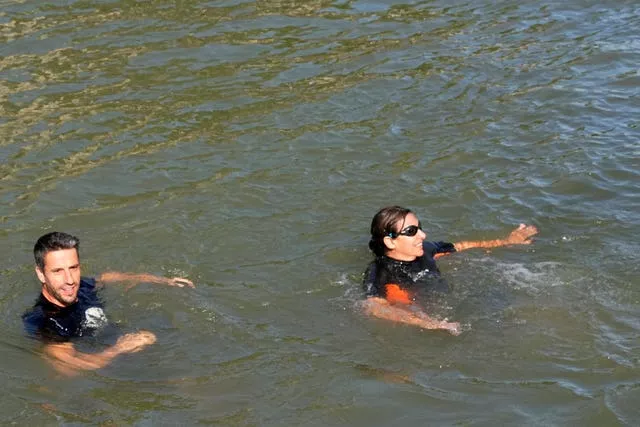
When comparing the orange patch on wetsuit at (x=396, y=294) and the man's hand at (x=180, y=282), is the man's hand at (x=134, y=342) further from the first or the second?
the orange patch on wetsuit at (x=396, y=294)

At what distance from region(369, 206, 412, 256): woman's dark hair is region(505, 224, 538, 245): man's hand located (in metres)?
1.46

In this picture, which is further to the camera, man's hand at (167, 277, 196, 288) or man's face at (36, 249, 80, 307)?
man's hand at (167, 277, 196, 288)

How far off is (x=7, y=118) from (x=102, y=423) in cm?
716

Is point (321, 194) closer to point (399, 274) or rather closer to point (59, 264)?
point (399, 274)

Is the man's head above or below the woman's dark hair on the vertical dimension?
above

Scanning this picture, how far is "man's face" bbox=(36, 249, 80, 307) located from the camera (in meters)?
8.22

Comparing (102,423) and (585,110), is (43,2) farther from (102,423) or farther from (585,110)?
(102,423)

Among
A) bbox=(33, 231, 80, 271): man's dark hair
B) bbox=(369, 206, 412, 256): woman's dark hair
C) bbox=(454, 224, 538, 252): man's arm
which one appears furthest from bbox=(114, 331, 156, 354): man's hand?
bbox=(454, 224, 538, 252): man's arm

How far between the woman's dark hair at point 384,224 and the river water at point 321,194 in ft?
1.72

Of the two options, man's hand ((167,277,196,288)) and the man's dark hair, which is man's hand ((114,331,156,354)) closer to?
man's hand ((167,277,196,288))

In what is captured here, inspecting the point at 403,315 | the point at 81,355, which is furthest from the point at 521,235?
the point at 81,355

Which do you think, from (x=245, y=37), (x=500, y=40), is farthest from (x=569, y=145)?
(x=245, y=37)

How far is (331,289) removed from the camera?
980 centimetres

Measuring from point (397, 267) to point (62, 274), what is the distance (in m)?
3.24
